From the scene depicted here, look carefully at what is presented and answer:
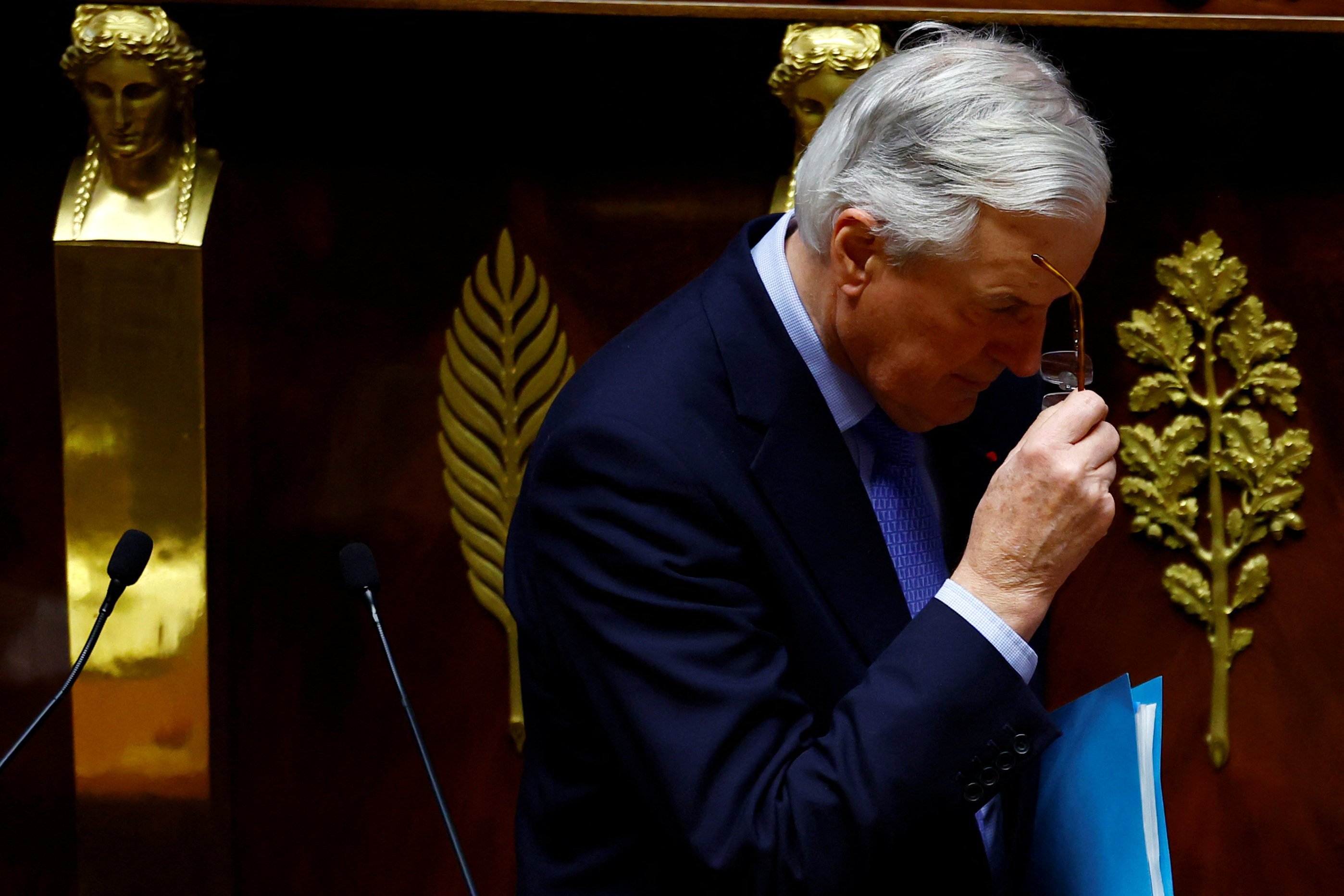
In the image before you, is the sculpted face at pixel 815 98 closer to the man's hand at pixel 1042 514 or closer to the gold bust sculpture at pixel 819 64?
the gold bust sculpture at pixel 819 64

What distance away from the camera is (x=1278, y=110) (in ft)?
5.37

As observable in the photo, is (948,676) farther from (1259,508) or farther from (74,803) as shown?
(74,803)

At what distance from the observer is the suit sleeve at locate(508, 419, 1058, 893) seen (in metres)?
0.86

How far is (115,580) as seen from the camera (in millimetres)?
1116

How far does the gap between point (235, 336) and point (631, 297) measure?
0.48 metres

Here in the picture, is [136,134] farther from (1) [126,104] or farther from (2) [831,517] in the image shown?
(2) [831,517]

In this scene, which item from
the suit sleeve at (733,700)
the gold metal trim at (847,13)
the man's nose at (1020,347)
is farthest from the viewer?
the gold metal trim at (847,13)

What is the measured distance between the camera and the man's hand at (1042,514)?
908 mm

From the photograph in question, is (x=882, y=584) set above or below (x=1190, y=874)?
above

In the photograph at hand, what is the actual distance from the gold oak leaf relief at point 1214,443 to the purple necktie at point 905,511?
0.69 metres

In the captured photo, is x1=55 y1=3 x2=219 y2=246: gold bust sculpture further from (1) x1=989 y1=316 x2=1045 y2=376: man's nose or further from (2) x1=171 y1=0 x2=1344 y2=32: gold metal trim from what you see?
(1) x1=989 y1=316 x2=1045 y2=376: man's nose

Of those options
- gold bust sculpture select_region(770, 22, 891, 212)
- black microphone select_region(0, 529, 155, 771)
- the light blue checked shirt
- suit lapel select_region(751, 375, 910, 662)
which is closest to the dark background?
gold bust sculpture select_region(770, 22, 891, 212)

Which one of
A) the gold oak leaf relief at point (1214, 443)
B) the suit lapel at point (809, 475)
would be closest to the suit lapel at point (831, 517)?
the suit lapel at point (809, 475)

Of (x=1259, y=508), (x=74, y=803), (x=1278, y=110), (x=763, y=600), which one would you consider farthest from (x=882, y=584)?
(x=74, y=803)
